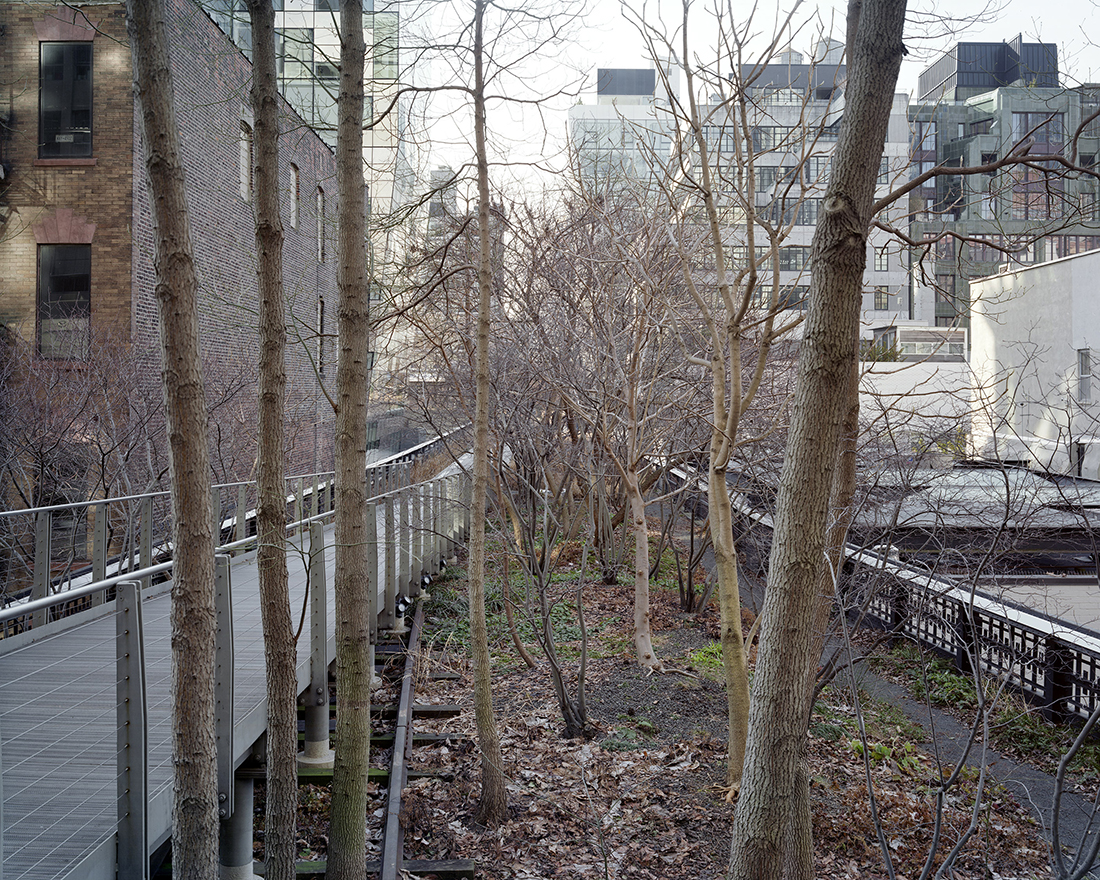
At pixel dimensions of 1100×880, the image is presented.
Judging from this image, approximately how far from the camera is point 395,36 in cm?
693

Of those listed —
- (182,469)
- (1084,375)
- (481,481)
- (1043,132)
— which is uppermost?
(1043,132)

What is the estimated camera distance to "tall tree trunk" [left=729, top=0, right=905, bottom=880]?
378 cm

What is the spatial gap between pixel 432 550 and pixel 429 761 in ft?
21.5

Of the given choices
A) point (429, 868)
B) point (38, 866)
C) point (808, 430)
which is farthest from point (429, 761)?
point (808, 430)

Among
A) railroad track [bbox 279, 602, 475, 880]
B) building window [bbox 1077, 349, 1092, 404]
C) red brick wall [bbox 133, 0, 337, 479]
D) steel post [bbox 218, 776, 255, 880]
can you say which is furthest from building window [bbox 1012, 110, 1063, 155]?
red brick wall [bbox 133, 0, 337, 479]

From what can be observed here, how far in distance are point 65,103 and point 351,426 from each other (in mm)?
11404

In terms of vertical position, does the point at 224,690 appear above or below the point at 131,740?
below

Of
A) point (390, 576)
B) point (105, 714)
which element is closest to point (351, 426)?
point (105, 714)

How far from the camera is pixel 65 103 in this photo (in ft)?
45.2

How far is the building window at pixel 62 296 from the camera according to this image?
13.2 meters

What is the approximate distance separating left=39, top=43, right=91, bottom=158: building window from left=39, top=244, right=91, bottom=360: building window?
61.2 inches

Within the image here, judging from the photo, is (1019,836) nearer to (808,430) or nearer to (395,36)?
(808,430)

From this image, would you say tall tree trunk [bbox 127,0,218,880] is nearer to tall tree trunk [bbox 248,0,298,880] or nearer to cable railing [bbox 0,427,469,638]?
cable railing [bbox 0,427,469,638]

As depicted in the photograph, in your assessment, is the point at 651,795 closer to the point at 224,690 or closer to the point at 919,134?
the point at 224,690
